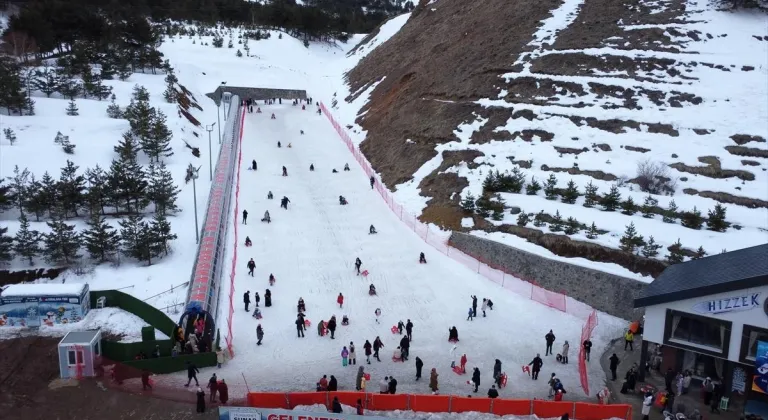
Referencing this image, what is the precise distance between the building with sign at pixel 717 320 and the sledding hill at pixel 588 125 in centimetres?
624

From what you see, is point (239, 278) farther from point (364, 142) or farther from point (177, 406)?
point (364, 142)

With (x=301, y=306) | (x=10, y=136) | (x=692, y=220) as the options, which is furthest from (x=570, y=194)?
(x=10, y=136)

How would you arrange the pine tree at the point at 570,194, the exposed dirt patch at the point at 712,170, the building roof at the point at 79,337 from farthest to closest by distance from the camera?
1. the exposed dirt patch at the point at 712,170
2. the pine tree at the point at 570,194
3. the building roof at the point at 79,337

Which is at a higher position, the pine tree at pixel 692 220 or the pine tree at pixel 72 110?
the pine tree at pixel 72 110

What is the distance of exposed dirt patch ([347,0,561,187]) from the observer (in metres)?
43.4

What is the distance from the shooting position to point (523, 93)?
43375 millimetres

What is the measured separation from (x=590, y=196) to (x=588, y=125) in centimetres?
881

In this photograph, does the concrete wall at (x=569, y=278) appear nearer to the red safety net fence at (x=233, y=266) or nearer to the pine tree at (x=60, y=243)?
the red safety net fence at (x=233, y=266)

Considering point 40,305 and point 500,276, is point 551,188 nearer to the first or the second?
point 500,276

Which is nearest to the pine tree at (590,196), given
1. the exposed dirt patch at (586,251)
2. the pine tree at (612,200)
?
the pine tree at (612,200)

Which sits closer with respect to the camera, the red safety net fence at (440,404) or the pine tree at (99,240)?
the red safety net fence at (440,404)

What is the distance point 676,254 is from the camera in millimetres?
26141

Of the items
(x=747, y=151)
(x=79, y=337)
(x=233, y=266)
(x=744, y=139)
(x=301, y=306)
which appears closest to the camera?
(x=79, y=337)

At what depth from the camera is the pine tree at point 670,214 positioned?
29.1 metres
